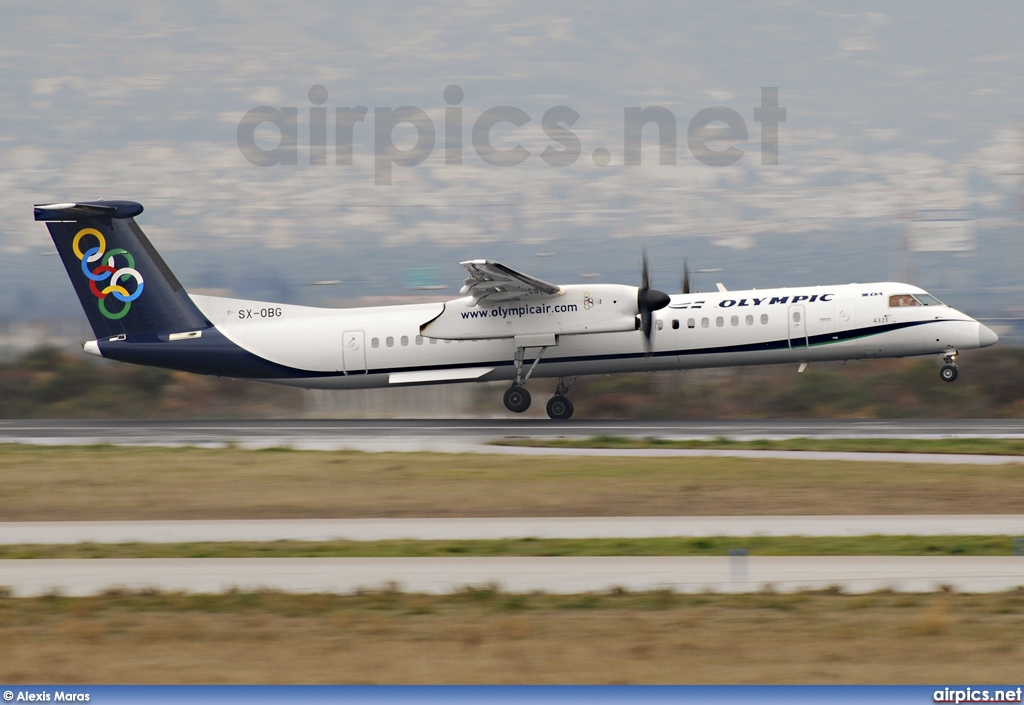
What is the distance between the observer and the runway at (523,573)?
1159 centimetres

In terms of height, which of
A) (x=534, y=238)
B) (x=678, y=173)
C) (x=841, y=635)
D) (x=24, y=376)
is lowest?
(x=841, y=635)

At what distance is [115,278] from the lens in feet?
109

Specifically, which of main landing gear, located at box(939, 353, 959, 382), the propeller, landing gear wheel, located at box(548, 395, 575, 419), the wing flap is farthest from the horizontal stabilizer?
main landing gear, located at box(939, 353, 959, 382)

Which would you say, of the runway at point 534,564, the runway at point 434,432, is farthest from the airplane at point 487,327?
the runway at point 534,564

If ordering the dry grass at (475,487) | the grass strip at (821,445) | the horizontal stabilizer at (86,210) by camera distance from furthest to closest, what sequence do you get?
the horizontal stabilizer at (86,210)
the grass strip at (821,445)
the dry grass at (475,487)

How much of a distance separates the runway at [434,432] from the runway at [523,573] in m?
11.9

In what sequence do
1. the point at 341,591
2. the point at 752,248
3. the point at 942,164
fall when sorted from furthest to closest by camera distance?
the point at 942,164, the point at 752,248, the point at 341,591

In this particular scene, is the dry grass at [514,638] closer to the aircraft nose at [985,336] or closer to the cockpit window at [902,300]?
the cockpit window at [902,300]

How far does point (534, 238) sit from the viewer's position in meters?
157

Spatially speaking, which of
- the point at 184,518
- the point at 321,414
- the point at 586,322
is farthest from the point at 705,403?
the point at 184,518

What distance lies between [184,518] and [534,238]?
141 meters

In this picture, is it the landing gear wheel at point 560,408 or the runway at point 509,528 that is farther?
the landing gear wheel at point 560,408

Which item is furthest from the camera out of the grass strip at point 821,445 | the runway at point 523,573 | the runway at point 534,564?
the grass strip at point 821,445

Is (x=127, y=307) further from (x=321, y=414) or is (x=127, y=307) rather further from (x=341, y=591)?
(x=341, y=591)
